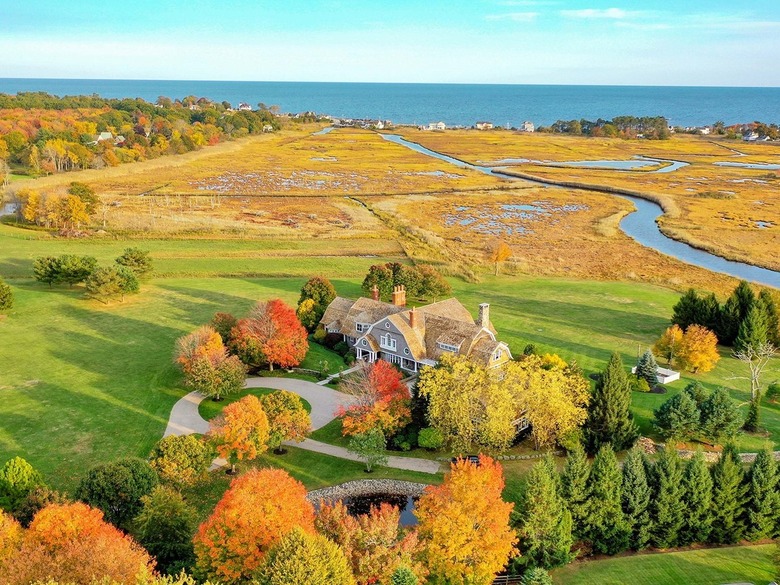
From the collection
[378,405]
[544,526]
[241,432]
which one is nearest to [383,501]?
[378,405]

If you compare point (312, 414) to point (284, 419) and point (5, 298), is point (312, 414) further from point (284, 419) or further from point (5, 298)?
point (5, 298)

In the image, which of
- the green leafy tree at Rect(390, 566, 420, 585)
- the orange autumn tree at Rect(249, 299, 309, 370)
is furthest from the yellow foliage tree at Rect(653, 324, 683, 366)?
the green leafy tree at Rect(390, 566, 420, 585)

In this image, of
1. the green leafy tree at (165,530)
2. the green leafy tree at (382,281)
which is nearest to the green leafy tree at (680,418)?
the green leafy tree at (165,530)

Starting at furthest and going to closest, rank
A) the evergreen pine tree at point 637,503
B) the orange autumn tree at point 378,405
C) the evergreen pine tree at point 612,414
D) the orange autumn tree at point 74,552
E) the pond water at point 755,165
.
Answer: the pond water at point 755,165 → the orange autumn tree at point 378,405 → the evergreen pine tree at point 612,414 → the evergreen pine tree at point 637,503 → the orange autumn tree at point 74,552

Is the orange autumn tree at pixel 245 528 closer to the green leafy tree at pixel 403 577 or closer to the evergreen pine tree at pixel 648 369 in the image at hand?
the green leafy tree at pixel 403 577

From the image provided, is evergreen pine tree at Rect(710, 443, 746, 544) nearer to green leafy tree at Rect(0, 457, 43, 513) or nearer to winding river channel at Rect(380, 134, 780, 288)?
green leafy tree at Rect(0, 457, 43, 513)

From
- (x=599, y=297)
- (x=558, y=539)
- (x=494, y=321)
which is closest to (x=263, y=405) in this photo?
(x=558, y=539)
